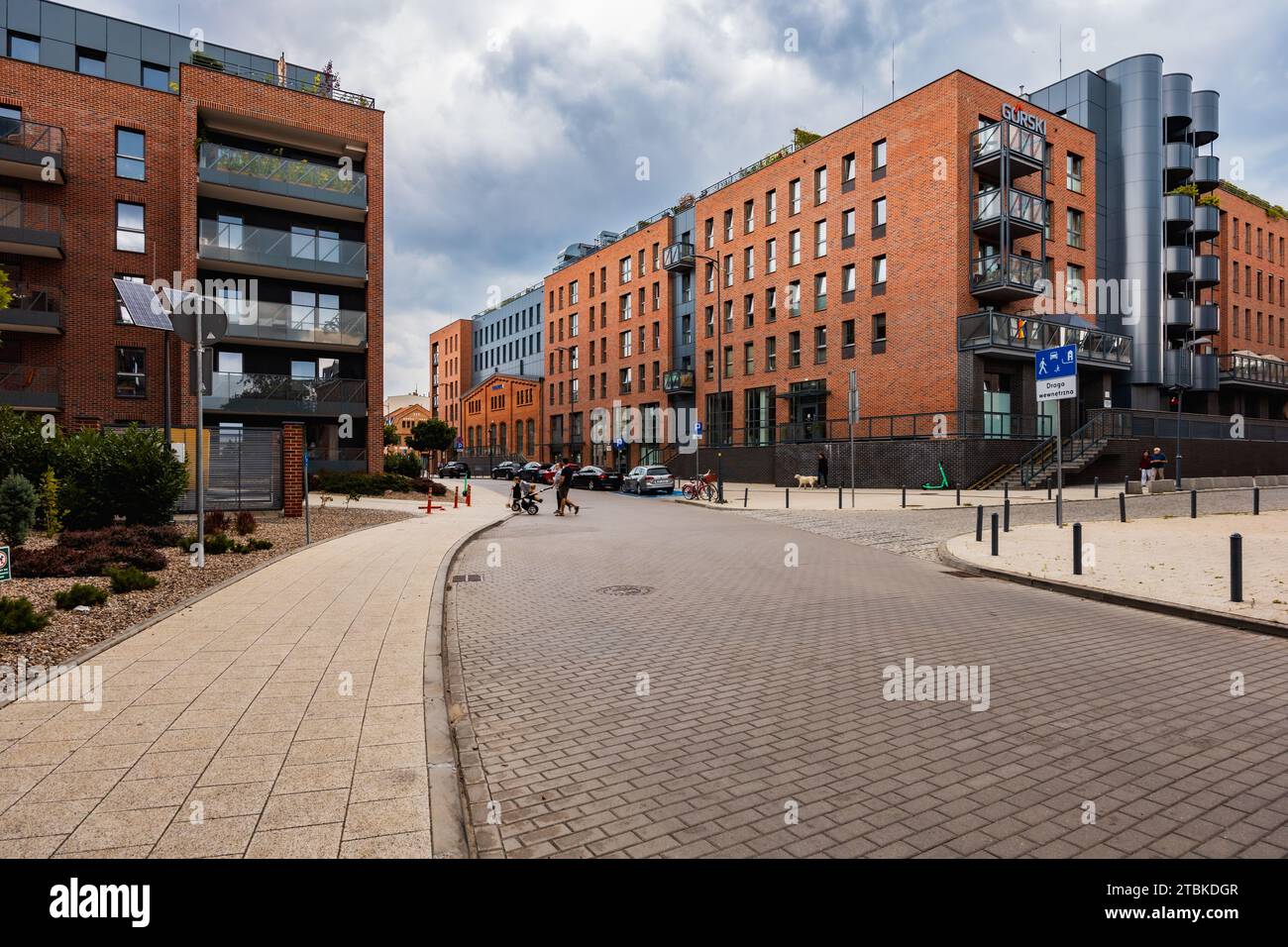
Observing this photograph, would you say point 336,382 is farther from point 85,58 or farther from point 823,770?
point 823,770

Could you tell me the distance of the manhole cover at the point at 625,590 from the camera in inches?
378

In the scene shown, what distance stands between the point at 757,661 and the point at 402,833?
3.63m

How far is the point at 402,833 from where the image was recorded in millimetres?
3166

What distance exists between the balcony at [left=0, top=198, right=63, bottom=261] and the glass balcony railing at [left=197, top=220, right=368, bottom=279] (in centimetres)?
446

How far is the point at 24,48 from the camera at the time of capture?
30297 millimetres

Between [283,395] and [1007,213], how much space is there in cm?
3086

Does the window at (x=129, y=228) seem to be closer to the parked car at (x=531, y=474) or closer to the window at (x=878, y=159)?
the parked car at (x=531, y=474)

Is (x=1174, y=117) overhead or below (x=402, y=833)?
overhead

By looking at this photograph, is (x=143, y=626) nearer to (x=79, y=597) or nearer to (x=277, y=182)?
(x=79, y=597)

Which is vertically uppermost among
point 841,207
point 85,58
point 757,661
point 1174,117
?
point 1174,117

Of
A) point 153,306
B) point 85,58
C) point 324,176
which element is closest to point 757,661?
point 153,306

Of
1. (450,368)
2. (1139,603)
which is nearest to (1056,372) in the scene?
(1139,603)

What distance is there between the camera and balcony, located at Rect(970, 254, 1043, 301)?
32.7 meters

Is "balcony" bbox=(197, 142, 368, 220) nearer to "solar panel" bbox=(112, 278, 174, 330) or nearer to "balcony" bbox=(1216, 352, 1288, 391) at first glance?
"solar panel" bbox=(112, 278, 174, 330)
